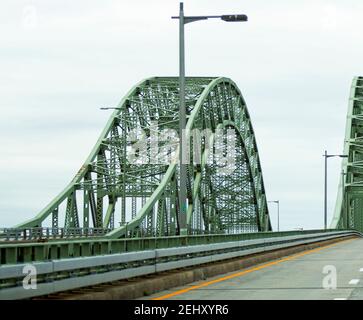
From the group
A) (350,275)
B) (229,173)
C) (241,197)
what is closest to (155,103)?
(229,173)

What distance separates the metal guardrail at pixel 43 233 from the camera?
49.7 metres

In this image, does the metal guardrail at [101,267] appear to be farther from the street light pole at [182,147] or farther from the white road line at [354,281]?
the white road line at [354,281]

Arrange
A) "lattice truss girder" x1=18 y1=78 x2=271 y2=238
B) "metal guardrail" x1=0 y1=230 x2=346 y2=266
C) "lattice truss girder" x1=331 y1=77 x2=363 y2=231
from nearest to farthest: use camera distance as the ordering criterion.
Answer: "metal guardrail" x1=0 y1=230 x2=346 y2=266
"lattice truss girder" x1=18 y1=78 x2=271 y2=238
"lattice truss girder" x1=331 y1=77 x2=363 y2=231

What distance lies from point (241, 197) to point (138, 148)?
2563cm

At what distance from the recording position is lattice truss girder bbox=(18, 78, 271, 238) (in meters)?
68.4

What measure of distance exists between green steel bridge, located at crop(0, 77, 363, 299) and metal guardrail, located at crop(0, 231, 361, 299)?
0.03m

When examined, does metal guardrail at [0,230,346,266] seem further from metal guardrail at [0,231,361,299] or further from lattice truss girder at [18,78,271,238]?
lattice truss girder at [18,78,271,238]

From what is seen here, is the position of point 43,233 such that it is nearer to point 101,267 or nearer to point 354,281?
point 354,281


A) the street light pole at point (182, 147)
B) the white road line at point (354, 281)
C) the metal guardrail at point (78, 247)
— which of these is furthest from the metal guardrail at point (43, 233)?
the white road line at point (354, 281)

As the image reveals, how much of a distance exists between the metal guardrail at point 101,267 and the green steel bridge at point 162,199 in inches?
1.1

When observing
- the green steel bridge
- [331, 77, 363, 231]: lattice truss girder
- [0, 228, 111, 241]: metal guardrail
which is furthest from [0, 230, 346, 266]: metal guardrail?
[331, 77, 363, 231]: lattice truss girder

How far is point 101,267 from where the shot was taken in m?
18.0

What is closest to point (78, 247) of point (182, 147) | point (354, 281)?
point (354, 281)

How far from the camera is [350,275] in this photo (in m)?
25.4
